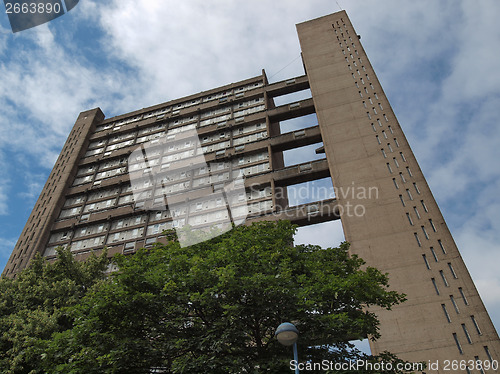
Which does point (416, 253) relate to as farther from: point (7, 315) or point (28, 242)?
point (28, 242)

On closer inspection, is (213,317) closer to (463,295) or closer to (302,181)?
(463,295)

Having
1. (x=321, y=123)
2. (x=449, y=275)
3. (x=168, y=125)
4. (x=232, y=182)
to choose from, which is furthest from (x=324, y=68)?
(x=449, y=275)

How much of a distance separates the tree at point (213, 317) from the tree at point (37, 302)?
2959mm

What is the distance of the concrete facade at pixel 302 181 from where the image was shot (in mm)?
23672

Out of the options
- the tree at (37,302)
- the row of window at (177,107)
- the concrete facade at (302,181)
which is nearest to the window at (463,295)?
the concrete facade at (302,181)

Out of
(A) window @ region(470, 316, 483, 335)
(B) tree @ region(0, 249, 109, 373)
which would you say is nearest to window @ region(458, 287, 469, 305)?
(A) window @ region(470, 316, 483, 335)

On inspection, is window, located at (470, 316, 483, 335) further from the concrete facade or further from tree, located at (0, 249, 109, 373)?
tree, located at (0, 249, 109, 373)

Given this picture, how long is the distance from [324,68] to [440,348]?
29897 millimetres

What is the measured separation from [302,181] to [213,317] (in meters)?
26.0

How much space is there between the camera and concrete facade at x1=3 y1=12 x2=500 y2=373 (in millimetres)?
23672

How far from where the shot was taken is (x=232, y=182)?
4000 centimetres

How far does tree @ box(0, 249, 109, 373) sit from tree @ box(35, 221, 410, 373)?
2959 mm

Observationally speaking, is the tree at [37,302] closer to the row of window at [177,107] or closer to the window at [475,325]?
the window at [475,325]

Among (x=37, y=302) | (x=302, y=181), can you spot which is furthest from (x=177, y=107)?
(x=37, y=302)
